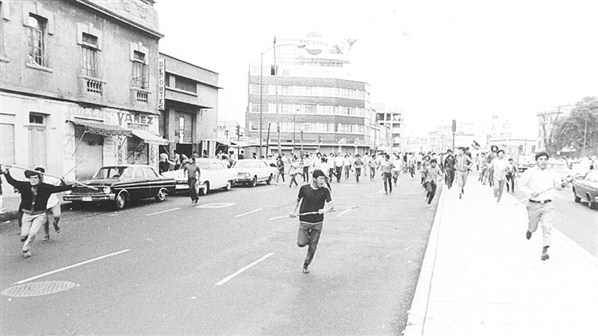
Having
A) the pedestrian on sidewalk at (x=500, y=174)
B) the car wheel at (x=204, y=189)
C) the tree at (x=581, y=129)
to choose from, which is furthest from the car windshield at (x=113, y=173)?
the tree at (x=581, y=129)

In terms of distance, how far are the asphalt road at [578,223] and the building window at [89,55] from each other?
17.8 meters

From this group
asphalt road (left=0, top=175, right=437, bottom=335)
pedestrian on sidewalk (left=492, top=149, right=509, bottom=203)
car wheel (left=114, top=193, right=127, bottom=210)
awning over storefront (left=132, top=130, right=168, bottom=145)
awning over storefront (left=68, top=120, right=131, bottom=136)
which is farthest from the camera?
awning over storefront (left=132, top=130, right=168, bottom=145)

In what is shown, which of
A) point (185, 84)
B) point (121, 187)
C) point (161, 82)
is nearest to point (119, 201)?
point (121, 187)

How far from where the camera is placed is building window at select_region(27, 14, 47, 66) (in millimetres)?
17391

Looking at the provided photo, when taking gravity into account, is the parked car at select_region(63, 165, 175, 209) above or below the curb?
above

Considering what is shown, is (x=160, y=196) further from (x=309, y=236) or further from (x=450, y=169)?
(x=450, y=169)

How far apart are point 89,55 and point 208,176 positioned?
690 centimetres

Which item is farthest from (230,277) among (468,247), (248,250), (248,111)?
(248,111)

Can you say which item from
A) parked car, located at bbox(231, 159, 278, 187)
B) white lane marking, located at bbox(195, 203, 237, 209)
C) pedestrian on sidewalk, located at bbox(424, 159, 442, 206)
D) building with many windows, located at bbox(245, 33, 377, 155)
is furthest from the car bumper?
building with many windows, located at bbox(245, 33, 377, 155)

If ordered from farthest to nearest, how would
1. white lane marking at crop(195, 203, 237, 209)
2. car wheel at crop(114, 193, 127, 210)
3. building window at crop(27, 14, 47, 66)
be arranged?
building window at crop(27, 14, 47, 66), white lane marking at crop(195, 203, 237, 209), car wheel at crop(114, 193, 127, 210)

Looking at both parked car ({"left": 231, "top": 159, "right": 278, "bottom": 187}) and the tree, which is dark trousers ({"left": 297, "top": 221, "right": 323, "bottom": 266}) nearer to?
parked car ({"left": 231, "top": 159, "right": 278, "bottom": 187})

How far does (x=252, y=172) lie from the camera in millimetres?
26109

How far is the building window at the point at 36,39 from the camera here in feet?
57.1

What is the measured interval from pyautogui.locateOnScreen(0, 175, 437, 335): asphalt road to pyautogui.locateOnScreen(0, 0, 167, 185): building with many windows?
6.58m
